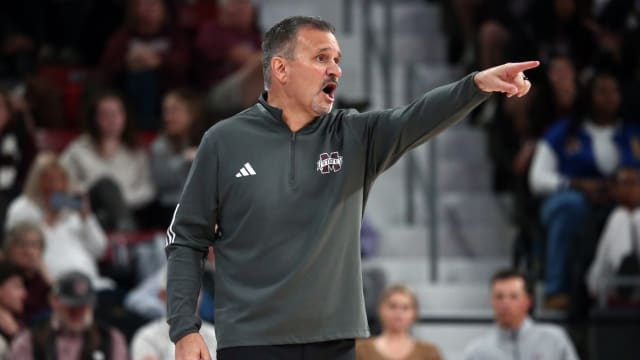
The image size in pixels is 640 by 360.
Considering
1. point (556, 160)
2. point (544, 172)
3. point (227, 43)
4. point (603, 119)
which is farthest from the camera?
point (227, 43)

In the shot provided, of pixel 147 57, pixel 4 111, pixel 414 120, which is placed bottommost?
pixel 414 120

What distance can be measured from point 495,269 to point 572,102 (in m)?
1.36

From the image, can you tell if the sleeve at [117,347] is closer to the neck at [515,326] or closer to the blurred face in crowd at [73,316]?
the blurred face in crowd at [73,316]

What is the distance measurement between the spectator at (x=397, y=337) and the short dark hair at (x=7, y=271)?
80.9 inches

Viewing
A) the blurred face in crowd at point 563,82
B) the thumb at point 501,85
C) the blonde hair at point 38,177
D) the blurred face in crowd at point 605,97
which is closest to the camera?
the thumb at point 501,85

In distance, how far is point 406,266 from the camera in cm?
1028

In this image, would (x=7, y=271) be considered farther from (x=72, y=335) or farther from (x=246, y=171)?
(x=246, y=171)

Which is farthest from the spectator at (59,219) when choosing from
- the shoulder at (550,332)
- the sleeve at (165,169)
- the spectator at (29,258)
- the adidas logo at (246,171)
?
the adidas logo at (246,171)

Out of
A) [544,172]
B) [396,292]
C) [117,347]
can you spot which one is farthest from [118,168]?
[544,172]

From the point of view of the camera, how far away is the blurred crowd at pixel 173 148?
8648 mm

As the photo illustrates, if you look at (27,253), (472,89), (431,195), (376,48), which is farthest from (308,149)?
(376,48)

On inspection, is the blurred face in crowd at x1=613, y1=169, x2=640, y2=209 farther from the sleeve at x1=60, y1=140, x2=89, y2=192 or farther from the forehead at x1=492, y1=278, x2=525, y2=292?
the sleeve at x1=60, y1=140, x2=89, y2=192

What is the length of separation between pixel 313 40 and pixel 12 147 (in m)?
6.31

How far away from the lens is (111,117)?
1032 cm
